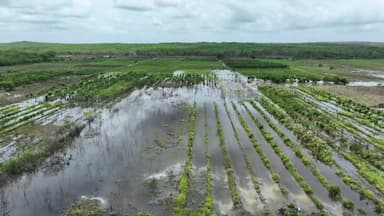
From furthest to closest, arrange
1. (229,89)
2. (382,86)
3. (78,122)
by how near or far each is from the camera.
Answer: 1. (382,86)
2. (229,89)
3. (78,122)

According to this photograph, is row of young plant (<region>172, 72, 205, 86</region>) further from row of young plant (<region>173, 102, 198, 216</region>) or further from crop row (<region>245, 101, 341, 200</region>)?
row of young plant (<region>173, 102, 198, 216</region>)

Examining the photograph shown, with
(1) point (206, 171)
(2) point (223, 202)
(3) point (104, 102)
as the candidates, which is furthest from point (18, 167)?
(3) point (104, 102)

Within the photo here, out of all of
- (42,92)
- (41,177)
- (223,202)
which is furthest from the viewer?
(42,92)

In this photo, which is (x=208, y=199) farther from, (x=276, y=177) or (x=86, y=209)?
(x=86, y=209)

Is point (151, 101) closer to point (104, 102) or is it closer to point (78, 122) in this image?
point (104, 102)

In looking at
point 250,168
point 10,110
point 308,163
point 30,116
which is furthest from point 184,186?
point 10,110

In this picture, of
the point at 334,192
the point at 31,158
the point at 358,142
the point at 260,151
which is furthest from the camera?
the point at 358,142
